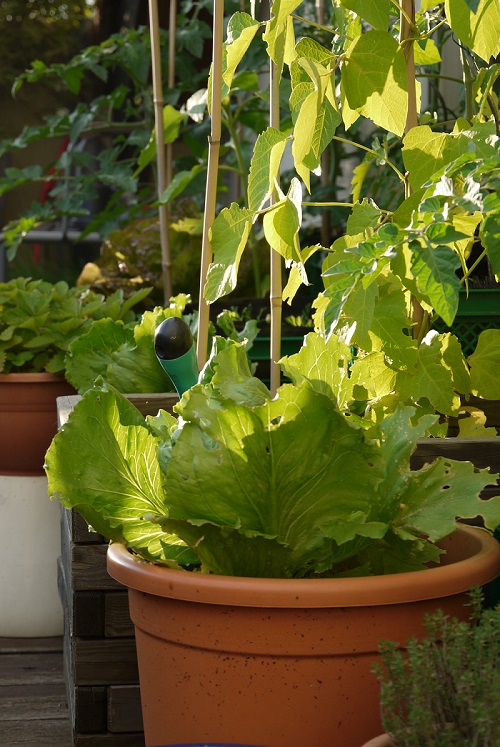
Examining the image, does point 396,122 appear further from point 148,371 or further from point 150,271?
point 150,271

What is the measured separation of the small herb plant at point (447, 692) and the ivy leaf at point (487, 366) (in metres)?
0.53

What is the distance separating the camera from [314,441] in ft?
2.98

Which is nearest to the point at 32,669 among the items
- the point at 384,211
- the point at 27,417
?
the point at 27,417

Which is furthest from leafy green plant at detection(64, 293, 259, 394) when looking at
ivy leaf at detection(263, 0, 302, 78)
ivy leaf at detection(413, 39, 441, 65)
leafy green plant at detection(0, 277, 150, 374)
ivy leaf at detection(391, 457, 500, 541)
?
ivy leaf at detection(391, 457, 500, 541)

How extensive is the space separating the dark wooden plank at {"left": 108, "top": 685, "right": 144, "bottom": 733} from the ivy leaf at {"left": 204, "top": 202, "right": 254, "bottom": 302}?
1.85 feet

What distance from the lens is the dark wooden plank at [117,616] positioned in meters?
1.38

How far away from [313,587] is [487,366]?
1.80 feet

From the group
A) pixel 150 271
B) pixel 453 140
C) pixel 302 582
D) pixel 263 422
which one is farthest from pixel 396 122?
pixel 150 271

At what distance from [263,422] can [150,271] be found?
182 cm

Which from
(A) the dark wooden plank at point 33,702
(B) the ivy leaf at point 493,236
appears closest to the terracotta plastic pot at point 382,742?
(B) the ivy leaf at point 493,236

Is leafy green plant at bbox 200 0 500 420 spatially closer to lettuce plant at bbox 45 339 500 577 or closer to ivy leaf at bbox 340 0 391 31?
ivy leaf at bbox 340 0 391 31

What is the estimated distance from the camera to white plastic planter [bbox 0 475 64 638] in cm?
227

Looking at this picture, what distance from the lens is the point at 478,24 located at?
1091 mm

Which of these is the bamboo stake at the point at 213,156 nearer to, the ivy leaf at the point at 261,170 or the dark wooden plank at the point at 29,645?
the ivy leaf at the point at 261,170
